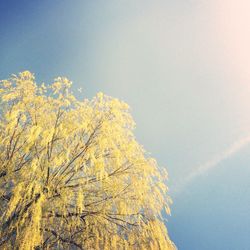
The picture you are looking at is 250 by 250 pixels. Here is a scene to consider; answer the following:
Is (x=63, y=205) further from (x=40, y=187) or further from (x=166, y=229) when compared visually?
(x=166, y=229)

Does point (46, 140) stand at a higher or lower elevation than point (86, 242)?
higher

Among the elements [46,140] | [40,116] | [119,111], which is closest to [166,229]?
[119,111]

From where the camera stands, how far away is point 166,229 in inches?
203

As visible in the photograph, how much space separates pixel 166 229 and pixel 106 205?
117cm

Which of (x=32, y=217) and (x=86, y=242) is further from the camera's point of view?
(x=86, y=242)

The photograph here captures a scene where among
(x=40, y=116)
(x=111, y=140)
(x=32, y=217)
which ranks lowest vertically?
(x=32, y=217)

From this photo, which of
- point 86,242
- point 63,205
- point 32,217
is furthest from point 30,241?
point 86,242

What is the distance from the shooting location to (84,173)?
471 cm

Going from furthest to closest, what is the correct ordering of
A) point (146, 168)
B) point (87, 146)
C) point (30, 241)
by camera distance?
1. point (146, 168)
2. point (87, 146)
3. point (30, 241)

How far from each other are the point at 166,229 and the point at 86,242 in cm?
144

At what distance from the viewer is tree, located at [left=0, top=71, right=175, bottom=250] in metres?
4.65

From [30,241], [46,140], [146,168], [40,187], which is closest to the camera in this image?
[30,241]

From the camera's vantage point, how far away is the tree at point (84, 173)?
4652 mm

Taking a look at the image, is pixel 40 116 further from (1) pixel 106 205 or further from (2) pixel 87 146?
(1) pixel 106 205
